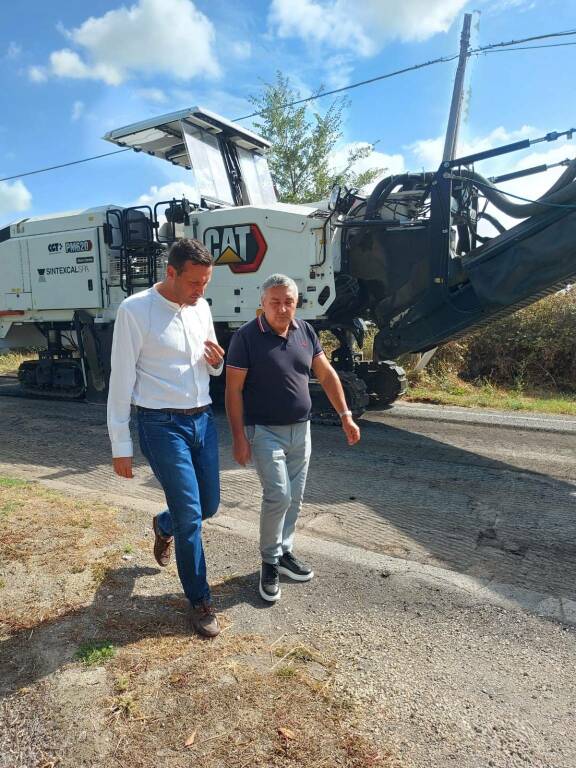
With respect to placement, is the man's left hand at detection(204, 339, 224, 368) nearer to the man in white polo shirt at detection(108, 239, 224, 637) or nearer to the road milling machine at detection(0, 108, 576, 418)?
the man in white polo shirt at detection(108, 239, 224, 637)

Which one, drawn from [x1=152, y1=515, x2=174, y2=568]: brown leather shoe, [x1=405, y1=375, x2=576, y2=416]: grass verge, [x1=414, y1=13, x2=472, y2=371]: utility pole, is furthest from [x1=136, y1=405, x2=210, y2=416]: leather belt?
[x1=414, y1=13, x2=472, y2=371]: utility pole

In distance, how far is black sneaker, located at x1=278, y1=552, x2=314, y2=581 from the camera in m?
3.40

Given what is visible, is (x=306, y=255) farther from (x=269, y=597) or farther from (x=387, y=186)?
(x=269, y=597)

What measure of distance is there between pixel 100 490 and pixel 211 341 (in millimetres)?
2651

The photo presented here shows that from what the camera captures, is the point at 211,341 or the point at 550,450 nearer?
the point at 211,341

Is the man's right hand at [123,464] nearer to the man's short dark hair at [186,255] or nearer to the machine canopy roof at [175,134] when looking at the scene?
the man's short dark hair at [186,255]

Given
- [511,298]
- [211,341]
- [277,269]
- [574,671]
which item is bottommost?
[574,671]

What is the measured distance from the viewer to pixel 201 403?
3.06 m

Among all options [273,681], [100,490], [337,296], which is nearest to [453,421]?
[337,296]

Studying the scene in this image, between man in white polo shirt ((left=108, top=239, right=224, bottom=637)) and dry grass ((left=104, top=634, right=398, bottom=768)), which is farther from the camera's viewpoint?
man in white polo shirt ((left=108, top=239, right=224, bottom=637))

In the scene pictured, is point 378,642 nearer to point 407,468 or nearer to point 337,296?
point 407,468

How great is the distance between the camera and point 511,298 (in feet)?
21.1

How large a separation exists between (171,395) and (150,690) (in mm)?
1319

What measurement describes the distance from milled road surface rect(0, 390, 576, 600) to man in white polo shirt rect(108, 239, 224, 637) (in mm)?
1487
